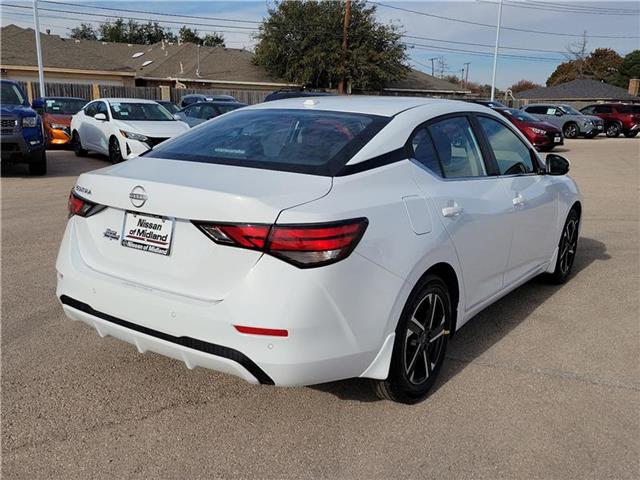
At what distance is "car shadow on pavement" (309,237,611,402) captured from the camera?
11.6 ft

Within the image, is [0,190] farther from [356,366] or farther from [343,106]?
[356,366]

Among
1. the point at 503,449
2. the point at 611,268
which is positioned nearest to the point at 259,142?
the point at 503,449

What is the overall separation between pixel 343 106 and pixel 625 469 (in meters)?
2.55

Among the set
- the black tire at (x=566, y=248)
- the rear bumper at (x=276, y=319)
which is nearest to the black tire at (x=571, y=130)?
the black tire at (x=566, y=248)

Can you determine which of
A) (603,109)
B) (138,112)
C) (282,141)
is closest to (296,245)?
(282,141)

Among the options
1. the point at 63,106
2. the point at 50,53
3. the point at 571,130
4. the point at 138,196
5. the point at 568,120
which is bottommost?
the point at 571,130

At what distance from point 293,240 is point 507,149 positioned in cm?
264

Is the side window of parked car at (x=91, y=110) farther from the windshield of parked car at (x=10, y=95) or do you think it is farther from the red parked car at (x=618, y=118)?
the red parked car at (x=618, y=118)

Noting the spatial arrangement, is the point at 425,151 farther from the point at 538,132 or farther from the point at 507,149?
the point at 538,132

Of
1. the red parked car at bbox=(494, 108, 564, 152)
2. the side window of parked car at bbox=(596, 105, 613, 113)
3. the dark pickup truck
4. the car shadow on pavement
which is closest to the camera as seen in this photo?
the car shadow on pavement

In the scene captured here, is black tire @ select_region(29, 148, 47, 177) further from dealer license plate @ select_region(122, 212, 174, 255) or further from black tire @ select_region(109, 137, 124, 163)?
dealer license plate @ select_region(122, 212, 174, 255)

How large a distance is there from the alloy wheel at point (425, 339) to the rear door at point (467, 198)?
329 millimetres

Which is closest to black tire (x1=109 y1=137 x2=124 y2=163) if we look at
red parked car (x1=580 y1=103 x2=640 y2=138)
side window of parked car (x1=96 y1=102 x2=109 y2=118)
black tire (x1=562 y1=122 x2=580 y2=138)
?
side window of parked car (x1=96 y1=102 x2=109 y2=118)

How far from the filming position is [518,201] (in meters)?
4.34
